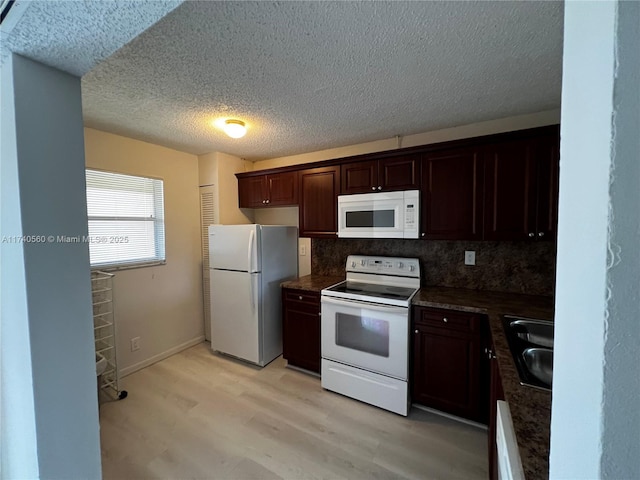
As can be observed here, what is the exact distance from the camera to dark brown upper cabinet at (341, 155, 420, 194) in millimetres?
2354

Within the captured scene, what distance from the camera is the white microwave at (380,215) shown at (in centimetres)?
233

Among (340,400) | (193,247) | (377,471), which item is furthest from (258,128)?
(377,471)

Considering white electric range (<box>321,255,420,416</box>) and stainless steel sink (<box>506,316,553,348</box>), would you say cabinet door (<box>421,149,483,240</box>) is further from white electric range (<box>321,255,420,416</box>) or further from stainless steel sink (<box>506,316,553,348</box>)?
stainless steel sink (<box>506,316,553,348</box>)

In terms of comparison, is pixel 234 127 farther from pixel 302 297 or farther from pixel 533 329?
pixel 533 329

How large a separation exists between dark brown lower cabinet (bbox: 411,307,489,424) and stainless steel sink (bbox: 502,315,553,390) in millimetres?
256

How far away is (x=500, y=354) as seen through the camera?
124cm

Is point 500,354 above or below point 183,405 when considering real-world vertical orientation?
above

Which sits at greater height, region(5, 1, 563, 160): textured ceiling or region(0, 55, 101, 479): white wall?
region(5, 1, 563, 160): textured ceiling

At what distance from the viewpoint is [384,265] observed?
2.70 metres

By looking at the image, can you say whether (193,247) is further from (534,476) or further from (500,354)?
(534,476)

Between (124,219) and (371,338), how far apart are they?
8.64 feet

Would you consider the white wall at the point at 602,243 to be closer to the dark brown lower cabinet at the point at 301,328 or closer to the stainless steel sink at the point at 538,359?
the stainless steel sink at the point at 538,359

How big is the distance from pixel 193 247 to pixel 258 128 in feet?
5.75

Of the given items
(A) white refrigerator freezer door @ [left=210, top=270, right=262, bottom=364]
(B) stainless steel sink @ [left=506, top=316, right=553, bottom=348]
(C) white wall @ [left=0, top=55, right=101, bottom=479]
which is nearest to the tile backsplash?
(B) stainless steel sink @ [left=506, top=316, right=553, bottom=348]
